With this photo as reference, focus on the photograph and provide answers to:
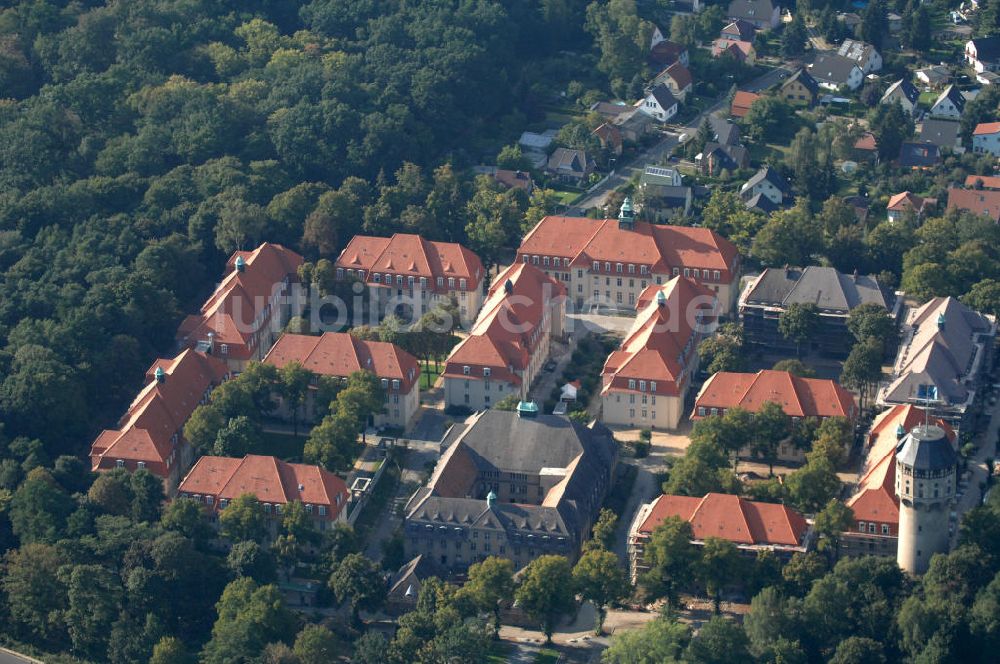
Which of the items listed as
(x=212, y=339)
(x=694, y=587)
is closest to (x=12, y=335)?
(x=212, y=339)

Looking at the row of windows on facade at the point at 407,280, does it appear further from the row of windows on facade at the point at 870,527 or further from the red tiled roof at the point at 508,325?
the row of windows on facade at the point at 870,527

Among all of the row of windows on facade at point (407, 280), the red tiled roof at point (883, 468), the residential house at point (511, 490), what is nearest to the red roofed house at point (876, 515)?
the red tiled roof at point (883, 468)

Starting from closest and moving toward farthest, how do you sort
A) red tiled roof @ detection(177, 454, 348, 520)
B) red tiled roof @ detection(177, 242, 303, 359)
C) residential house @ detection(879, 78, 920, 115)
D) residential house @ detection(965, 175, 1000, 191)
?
red tiled roof @ detection(177, 454, 348, 520), red tiled roof @ detection(177, 242, 303, 359), residential house @ detection(965, 175, 1000, 191), residential house @ detection(879, 78, 920, 115)

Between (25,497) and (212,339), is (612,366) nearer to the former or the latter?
(212,339)

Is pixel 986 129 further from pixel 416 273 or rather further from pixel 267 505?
pixel 267 505

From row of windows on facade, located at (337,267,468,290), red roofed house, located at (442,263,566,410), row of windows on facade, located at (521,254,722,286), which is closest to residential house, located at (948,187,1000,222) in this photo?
row of windows on facade, located at (521,254,722,286)

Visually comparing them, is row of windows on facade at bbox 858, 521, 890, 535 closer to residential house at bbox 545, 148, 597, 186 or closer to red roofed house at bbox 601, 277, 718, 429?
red roofed house at bbox 601, 277, 718, 429

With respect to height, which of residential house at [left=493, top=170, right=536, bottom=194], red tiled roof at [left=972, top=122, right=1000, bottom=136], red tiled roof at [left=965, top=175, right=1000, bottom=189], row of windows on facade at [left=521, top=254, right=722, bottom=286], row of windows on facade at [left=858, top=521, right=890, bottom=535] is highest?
row of windows on facade at [left=858, top=521, right=890, bottom=535]
